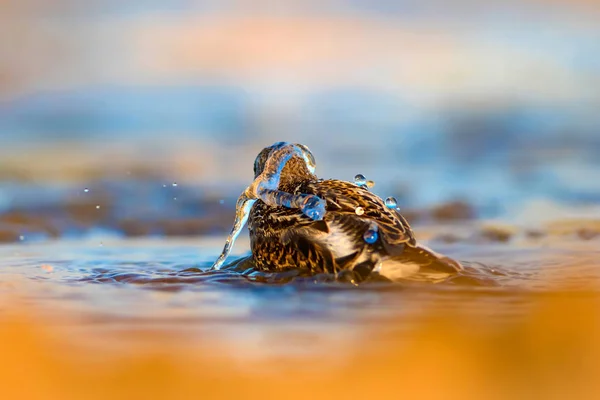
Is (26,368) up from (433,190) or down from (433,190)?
down

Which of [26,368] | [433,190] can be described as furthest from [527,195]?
[26,368]

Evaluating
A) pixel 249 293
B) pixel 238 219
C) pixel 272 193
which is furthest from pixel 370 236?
pixel 238 219

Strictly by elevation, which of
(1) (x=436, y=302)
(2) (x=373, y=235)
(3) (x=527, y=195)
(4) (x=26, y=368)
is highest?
(3) (x=527, y=195)

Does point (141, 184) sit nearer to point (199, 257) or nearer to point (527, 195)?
point (199, 257)

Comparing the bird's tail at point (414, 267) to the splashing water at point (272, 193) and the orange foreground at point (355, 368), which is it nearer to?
the splashing water at point (272, 193)

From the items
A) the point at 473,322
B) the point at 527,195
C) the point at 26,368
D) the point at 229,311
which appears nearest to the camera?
the point at 26,368

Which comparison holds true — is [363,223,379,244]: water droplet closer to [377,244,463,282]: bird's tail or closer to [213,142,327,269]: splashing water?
[377,244,463,282]: bird's tail
